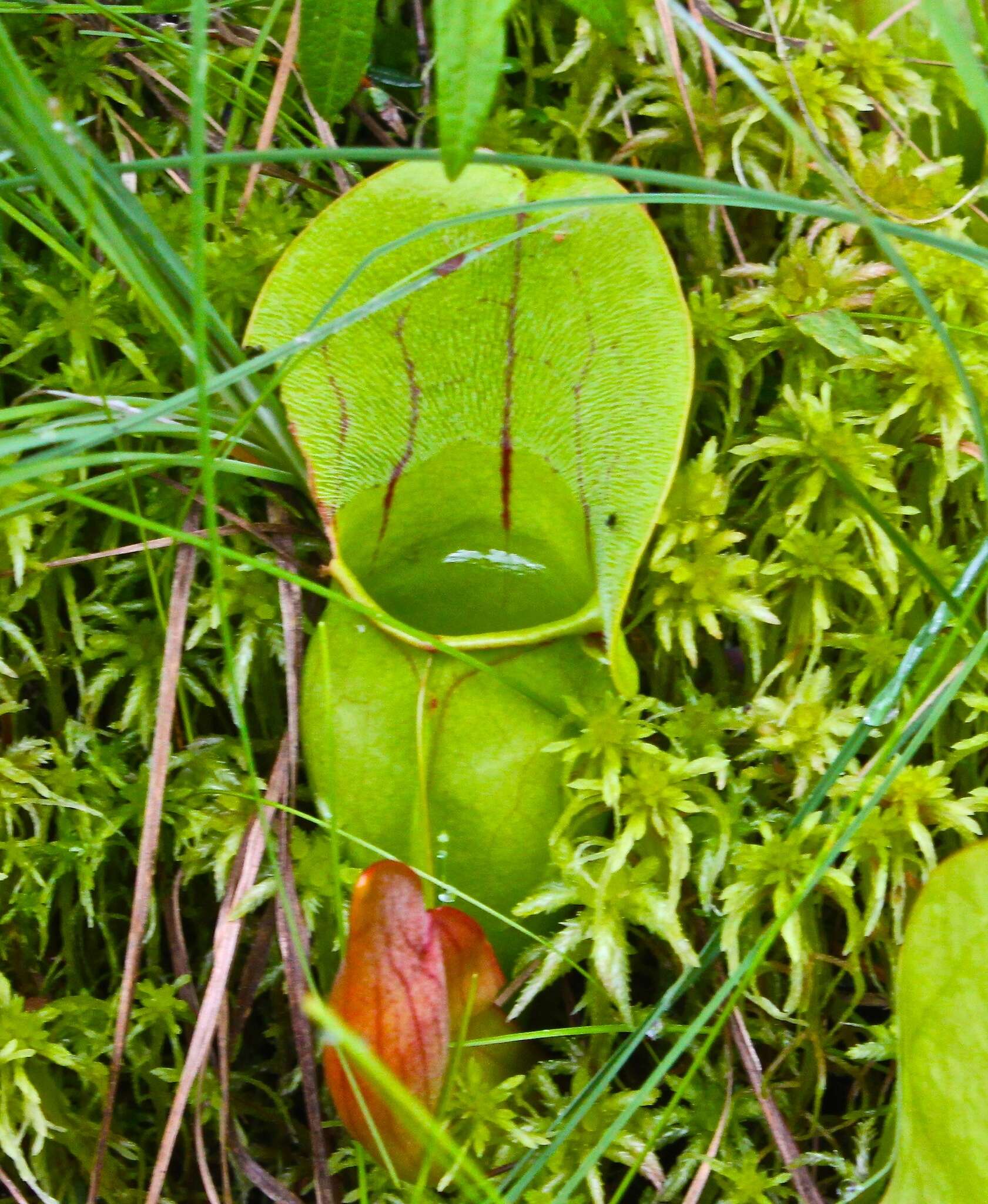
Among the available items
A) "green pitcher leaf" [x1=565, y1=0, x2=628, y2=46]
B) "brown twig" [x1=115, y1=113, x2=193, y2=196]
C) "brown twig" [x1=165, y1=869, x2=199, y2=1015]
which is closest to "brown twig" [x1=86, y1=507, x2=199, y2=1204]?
"brown twig" [x1=165, y1=869, x2=199, y2=1015]

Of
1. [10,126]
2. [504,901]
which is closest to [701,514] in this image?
[504,901]

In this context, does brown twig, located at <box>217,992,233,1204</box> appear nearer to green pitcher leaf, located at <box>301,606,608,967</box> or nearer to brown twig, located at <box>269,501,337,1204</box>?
brown twig, located at <box>269,501,337,1204</box>

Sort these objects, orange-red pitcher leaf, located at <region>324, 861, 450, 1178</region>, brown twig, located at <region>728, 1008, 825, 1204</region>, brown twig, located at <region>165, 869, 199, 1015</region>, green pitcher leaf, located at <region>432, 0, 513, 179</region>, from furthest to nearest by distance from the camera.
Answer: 1. brown twig, located at <region>165, 869, 199, 1015</region>
2. brown twig, located at <region>728, 1008, 825, 1204</region>
3. orange-red pitcher leaf, located at <region>324, 861, 450, 1178</region>
4. green pitcher leaf, located at <region>432, 0, 513, 179</region>

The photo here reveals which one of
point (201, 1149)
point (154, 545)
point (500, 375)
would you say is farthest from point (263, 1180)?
point (500, 375)

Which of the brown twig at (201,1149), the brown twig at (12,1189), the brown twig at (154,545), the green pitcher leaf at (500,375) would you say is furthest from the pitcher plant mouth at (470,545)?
the brown twig at (12,1189)

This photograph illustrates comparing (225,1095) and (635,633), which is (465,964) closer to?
(225,1095)

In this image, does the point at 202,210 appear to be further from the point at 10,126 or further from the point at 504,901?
the point at 504,901
